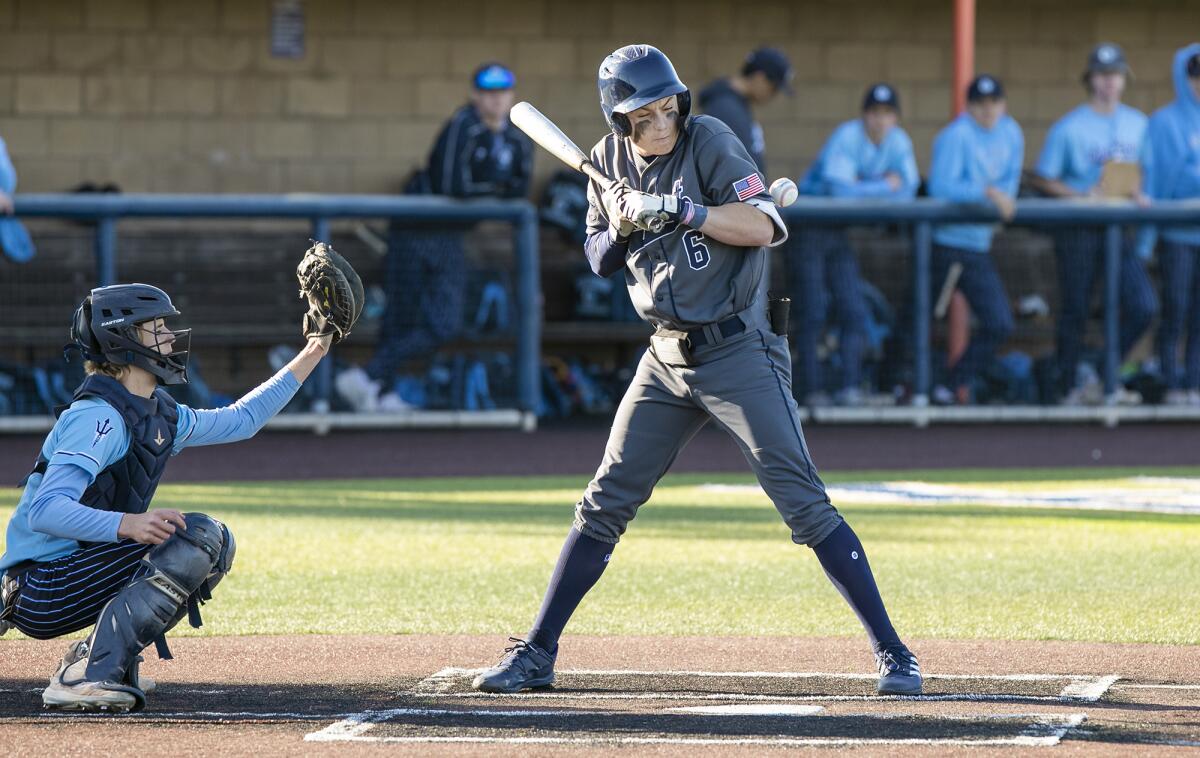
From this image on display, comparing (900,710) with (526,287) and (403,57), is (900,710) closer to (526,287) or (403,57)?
(526,287)

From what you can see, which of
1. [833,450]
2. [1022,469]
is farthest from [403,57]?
[1022,469]

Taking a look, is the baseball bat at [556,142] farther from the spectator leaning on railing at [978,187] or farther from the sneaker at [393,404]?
the spectator leaning on railing at [978,187]

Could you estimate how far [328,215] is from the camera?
40.6 feet

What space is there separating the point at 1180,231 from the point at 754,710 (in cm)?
927

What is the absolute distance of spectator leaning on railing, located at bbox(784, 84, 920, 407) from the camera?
495 inches

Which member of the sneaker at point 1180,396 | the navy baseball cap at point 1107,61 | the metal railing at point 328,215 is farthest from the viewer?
the navy baseball cap at point 1107,61

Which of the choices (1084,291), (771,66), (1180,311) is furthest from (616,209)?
(1180,311)

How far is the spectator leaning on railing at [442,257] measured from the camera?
12312 millimetres

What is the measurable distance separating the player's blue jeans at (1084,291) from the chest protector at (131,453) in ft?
30.2

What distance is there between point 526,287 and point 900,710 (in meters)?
8.21

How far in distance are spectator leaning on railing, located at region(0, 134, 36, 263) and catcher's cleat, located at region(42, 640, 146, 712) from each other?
24.7ft

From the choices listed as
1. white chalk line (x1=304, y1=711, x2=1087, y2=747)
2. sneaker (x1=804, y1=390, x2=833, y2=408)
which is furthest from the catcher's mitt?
sneaker (x1=804, y1=390, x2=833, y2=408)

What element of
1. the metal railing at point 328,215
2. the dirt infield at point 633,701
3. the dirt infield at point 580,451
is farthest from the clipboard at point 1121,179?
the dirt infield at point 633,701

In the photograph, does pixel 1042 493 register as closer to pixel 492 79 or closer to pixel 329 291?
pixel 492 79
